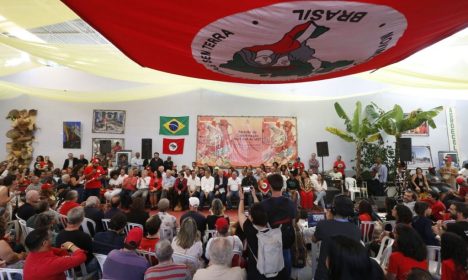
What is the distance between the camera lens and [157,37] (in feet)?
8.02

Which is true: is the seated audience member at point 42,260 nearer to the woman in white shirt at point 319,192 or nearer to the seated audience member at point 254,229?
the seated audience member at point 254,229

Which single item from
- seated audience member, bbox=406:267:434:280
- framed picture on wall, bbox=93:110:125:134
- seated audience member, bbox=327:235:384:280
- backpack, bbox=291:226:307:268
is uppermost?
framed picture on wall, bbox=93:110:125:134

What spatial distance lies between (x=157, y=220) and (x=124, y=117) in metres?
8.03

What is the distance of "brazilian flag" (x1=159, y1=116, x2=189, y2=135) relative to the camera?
31.6 ft

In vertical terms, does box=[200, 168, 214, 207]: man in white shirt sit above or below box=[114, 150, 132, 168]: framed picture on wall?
below

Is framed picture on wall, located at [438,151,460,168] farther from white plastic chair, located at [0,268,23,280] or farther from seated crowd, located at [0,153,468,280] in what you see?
white plastic chair, located at [0,268,23,280]

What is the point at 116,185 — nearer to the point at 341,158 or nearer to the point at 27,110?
the point at 27,110

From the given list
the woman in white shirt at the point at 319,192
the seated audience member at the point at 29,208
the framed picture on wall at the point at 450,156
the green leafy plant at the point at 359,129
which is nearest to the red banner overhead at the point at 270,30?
the seated audience member at the point at 29,208

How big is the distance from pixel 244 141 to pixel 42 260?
25.7ft

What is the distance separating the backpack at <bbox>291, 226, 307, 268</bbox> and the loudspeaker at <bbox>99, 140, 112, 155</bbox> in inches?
321

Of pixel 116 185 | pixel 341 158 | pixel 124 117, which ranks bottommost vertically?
pixel 116 185

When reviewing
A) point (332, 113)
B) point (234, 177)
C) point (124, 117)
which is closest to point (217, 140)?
point (234, 177)

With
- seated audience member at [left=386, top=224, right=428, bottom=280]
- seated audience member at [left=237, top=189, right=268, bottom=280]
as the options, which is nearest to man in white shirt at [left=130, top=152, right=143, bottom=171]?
seated audience member at [left=237, top=189, right=268, bottom=280]

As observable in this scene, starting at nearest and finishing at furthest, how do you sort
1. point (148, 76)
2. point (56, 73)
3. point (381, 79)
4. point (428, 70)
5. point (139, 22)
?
1. point (139, 22)
2. point (428, 70)
3. point (381, 79)
4. point (148, 76)
5. point (56, 73)
